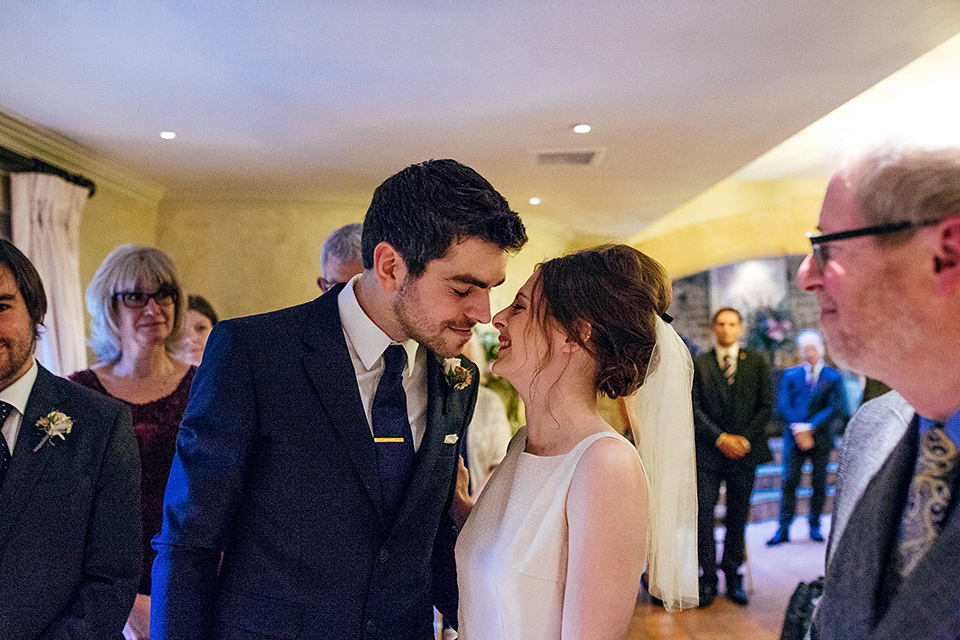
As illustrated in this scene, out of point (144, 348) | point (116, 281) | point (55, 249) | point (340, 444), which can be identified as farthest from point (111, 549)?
point (55, 249)

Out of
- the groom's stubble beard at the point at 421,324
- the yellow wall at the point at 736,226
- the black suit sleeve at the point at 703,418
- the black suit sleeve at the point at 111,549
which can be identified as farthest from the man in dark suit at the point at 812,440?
the black suit sleeve at the point at 111,549

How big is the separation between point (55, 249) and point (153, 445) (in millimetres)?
3318

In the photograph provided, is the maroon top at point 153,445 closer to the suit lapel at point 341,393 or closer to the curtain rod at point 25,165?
the suit lapel at point 341,393

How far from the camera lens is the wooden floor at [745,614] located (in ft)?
15.1

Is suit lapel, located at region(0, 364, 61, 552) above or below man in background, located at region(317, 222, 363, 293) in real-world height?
below

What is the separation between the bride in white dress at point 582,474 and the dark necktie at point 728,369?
3580mm

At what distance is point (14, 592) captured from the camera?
1649 millimetres

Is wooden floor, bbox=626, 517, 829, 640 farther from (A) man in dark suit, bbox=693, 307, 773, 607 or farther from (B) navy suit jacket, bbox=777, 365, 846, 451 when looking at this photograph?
(B) navy suit jacket, bbox=777, 365, 846, 451

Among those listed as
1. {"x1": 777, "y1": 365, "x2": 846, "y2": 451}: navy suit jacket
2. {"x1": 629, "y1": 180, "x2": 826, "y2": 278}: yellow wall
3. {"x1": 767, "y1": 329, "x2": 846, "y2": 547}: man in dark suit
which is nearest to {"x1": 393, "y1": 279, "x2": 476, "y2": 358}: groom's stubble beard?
{"x1": 767, "y1": 329, "x2": 846, "y2": 547}: man in dark suit

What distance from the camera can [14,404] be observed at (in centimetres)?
177

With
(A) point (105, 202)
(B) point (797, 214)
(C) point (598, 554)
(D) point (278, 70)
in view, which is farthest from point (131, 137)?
(B) point (797, 214)

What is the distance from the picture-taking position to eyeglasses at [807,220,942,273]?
3.03 ft

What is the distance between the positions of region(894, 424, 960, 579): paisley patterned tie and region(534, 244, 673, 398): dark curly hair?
85cm

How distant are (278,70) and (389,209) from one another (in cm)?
287
